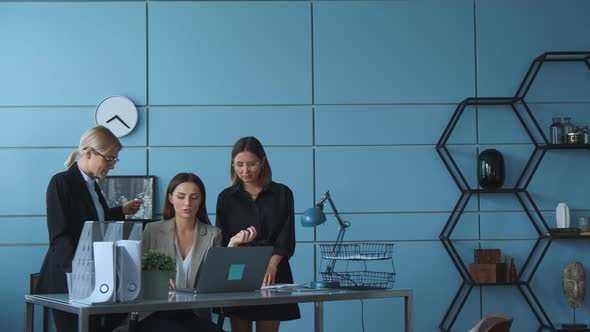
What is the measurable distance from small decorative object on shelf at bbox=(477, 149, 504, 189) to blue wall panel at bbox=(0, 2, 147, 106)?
2525 millimetres

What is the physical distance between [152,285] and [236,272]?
44 cm

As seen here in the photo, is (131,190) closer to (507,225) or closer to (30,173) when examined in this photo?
(30,173)

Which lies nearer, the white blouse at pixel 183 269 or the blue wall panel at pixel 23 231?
the white blouse at pixel 183 269

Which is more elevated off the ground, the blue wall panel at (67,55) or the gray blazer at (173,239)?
the blue wall panel at (67,55)

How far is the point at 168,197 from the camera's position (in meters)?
4.12

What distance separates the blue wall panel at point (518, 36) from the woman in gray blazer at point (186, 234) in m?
3.06

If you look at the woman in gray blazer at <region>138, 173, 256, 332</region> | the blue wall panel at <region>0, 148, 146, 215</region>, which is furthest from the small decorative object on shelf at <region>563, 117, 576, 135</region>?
the woman in gray blazer at <region>138, 173, 256, 332</region>

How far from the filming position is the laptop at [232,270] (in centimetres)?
351

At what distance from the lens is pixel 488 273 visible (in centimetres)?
608

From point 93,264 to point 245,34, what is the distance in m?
3.41

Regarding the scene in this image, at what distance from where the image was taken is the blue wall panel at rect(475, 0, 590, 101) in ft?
21.0

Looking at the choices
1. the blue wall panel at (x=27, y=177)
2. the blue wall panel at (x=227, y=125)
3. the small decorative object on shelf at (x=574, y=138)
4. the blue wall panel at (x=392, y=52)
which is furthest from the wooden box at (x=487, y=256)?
the blue wall panel at (x=27, y=177)

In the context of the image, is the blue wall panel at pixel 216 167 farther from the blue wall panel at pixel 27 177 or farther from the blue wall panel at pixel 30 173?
the blue wall panel at pixel 27 177

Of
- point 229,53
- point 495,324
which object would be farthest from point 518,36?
point 495,324
